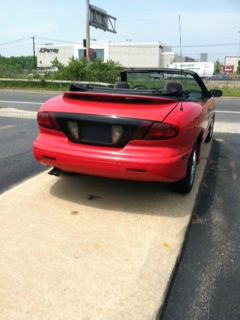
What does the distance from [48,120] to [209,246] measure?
6.43ft

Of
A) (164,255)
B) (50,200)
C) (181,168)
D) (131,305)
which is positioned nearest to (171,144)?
(181,168)

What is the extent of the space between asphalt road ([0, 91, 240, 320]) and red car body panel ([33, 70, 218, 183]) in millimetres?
603

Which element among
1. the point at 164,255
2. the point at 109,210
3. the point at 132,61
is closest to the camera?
the point at 164,255

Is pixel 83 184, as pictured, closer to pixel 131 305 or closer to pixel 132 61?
pixel 131 305

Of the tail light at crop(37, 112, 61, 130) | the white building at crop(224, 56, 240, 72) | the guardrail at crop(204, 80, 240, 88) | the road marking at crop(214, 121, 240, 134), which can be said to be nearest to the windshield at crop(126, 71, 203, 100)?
the tail light at crop(37, 112, 61, 130)

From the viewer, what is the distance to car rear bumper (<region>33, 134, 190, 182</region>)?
3445 millimetres

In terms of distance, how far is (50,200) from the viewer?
3.92 metres

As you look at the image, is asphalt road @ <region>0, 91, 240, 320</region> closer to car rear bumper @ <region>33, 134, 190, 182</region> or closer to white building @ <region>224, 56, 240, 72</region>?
car rear bumper @ <region>33, 134, 190, 182</region>

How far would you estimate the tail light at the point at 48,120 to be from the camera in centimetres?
378

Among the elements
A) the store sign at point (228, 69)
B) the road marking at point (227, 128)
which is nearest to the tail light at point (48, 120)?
the road marking at point (227, 128)

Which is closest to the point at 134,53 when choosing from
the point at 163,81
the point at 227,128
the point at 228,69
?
the point at 228,69

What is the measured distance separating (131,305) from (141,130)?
1.62 meters

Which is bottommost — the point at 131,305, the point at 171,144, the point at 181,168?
A: the point at 131,305

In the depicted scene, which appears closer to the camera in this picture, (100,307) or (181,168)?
(100,307)
